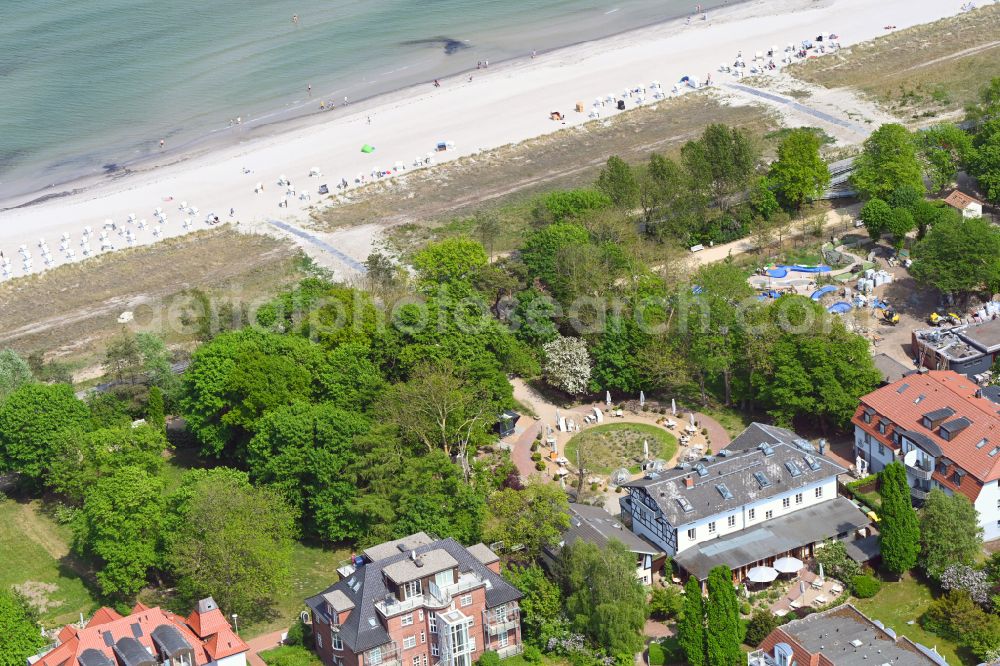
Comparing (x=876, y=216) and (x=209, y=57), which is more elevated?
(x=209, y=57)

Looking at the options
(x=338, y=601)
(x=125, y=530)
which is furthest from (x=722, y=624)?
(x=125, y=530)

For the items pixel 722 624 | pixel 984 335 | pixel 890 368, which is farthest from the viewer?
pixel 984 335

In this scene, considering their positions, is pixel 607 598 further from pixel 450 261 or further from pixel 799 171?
pixel 799 171

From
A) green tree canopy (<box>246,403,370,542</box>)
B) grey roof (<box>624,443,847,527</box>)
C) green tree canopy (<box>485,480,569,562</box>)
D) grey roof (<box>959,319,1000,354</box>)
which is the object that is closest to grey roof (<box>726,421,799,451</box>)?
grey roof (<box>624,443,847,527</box>)

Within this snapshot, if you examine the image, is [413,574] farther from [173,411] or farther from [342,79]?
[342,79]

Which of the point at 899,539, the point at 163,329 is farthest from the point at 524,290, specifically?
the point at 899,539

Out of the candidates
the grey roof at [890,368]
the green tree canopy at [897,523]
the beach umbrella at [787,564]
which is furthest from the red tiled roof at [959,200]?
the beach umbrella at [787,564]

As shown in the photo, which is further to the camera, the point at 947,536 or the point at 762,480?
the point at 762,480
